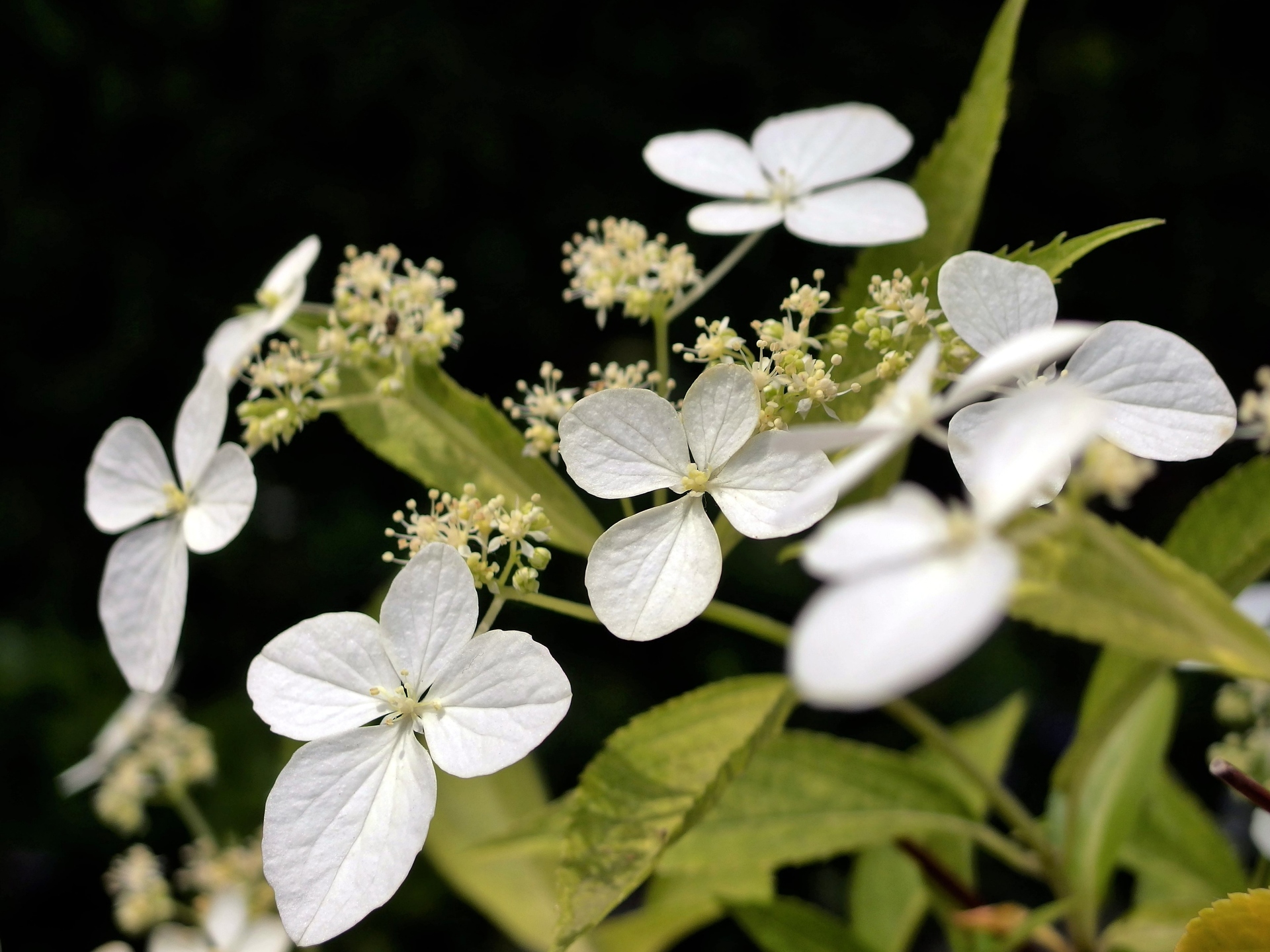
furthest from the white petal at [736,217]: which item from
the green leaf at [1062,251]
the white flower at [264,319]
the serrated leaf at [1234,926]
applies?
the serrated leaf at [1234,926]

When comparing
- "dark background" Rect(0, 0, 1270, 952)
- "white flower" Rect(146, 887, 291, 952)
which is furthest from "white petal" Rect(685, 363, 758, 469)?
"dark background" Rect(0, 0, 1270, 952)

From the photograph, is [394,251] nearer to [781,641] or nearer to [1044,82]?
[781,641]

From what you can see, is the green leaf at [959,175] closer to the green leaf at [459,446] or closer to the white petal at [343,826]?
the green leaf at [459,446]

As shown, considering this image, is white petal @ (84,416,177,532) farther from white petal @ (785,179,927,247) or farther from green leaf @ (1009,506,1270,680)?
green leaf @ (1009,506,1270,680)

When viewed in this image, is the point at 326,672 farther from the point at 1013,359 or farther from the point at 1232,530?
the point at 1232,530

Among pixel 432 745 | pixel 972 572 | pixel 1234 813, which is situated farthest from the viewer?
pixel 1234 813

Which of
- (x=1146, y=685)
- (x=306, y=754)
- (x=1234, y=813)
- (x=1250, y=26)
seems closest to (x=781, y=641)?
(x=1146, y=685)
